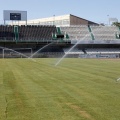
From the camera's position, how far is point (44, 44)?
307ft

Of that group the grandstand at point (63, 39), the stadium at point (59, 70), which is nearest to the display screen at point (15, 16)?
the stadium at point (59, 70)

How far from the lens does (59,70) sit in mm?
30844

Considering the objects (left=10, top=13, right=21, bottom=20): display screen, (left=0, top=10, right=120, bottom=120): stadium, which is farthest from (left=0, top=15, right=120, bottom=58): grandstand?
(left=10, top=13, right=21, bottom=20): display screen

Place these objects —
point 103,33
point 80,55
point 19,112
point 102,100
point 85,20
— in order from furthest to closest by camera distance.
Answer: point 85,20
point 103,33
point 80,55
point 102,100
point 19,112

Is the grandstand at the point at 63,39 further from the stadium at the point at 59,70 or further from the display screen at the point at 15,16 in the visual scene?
the display screen at the point at 15,16

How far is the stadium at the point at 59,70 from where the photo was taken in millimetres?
11031

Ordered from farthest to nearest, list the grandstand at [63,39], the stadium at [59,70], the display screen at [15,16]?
the display screen at [15,16] < the grandstand at [63,39] < the stadium at [59,70]

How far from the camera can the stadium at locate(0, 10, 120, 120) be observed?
1103cm

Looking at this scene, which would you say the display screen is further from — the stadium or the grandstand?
the grandstand

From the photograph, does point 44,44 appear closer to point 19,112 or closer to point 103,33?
point 103,33

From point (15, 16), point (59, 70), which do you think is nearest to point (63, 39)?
point (15, 16)

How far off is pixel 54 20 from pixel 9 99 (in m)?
126

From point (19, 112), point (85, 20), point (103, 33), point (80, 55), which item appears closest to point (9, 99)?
point (19, 112)

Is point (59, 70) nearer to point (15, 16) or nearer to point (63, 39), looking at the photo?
point (63, 39)
